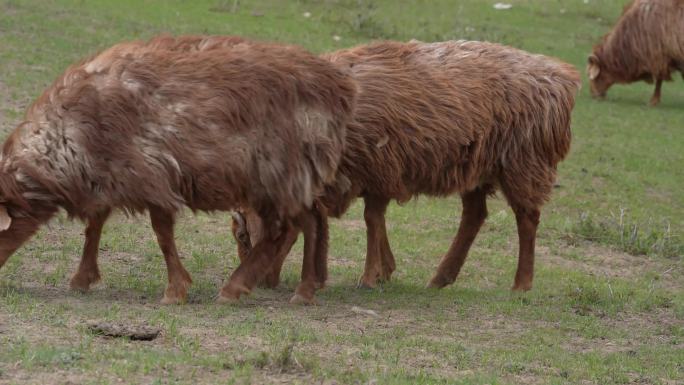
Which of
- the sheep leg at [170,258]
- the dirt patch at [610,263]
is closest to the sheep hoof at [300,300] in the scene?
the sheep leg at [170,258]

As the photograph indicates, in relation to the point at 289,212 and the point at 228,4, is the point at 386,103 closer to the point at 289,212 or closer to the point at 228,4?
the point at 289,212

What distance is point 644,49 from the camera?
62.8 ft

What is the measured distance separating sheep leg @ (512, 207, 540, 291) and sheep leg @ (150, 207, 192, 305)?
116 inches

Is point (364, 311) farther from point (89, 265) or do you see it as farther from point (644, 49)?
point (644, 49)

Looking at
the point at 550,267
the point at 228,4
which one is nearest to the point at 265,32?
the point at 228,4

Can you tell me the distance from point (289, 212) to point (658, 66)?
12439 millimetres

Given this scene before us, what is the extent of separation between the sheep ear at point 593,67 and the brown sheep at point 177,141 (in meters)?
11.5

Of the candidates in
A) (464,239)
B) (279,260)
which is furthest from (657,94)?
(279,260)

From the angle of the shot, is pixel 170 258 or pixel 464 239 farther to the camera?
pixel 464 239

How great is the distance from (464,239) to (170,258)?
9.33ft

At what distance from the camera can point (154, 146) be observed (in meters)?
7.64

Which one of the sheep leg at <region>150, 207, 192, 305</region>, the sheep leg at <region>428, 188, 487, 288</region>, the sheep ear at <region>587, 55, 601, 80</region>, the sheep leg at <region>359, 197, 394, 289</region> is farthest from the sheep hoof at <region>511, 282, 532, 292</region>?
the sheep ear at <region>587, 55, 601, 80</region>

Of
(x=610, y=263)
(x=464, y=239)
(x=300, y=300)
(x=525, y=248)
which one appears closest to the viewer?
(x=300, y=300)

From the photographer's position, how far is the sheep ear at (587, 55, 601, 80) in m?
19.2
